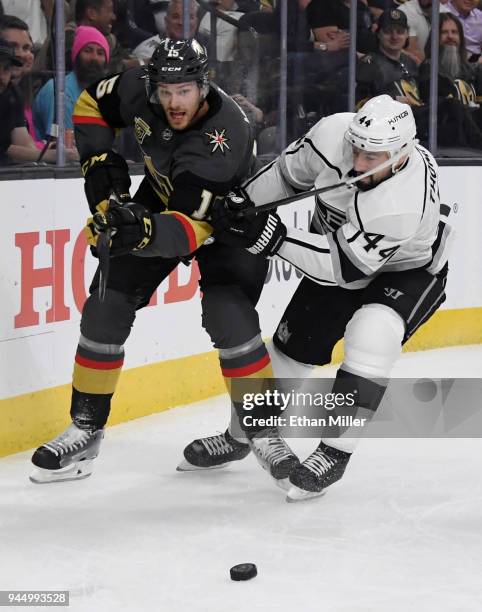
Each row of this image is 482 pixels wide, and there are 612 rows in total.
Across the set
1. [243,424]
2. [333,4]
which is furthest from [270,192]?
[333,4]

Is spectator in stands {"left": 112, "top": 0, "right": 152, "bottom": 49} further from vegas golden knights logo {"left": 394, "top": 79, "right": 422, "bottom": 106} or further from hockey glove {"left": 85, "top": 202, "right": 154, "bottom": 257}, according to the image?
vegas golden knights logo {"left": 394, "top": 79, "right": 422, "bottom": 106}

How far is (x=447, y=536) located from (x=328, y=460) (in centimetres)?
44

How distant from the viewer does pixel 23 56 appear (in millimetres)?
3963

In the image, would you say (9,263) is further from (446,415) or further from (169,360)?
(446,415)

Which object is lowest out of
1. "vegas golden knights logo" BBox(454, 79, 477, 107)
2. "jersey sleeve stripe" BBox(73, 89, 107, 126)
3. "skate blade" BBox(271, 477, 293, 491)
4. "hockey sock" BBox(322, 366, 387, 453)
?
"skate blade" BBox(271, 477, 293, 491)

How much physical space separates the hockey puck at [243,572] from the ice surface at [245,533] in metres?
0.02

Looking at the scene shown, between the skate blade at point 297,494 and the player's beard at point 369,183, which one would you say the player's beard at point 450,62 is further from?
the skate blade at point 297,494

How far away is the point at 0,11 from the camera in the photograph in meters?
3.79

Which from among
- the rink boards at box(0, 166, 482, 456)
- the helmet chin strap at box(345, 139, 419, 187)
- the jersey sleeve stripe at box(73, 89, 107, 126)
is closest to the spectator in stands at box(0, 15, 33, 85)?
the rink boards at box(0, 166, 482, 456)

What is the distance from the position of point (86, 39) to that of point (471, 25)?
259 centimetres

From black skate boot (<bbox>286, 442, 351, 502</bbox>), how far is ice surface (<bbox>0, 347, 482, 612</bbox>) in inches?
1.6

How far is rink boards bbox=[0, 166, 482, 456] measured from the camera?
3873 millimetres

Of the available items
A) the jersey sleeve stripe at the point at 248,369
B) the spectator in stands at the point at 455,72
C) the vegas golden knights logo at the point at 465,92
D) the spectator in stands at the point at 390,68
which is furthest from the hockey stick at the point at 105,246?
the vegas golden knights logo at the point at 465,92

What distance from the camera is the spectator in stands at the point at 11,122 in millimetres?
3898
